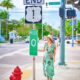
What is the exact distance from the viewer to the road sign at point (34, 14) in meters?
11.1

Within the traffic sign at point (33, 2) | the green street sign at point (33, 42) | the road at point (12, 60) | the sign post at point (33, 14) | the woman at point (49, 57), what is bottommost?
the road at point (12, 60)

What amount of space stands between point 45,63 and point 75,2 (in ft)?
29.5

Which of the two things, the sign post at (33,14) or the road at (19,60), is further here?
the road at (19,60)

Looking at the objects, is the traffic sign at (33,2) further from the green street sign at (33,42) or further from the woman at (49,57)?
the woman at (49,57)

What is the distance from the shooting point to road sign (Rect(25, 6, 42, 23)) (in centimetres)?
1107

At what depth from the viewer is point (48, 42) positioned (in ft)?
40.3

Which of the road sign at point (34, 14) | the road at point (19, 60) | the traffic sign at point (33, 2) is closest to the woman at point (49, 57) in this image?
the road sign at point (34, 14)

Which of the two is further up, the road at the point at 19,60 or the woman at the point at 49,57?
the woman at the point at 49,57

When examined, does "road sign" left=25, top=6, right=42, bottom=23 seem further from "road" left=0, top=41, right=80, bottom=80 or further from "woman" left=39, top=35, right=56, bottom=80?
"road" left=0, top=41, right=80, bottom=80

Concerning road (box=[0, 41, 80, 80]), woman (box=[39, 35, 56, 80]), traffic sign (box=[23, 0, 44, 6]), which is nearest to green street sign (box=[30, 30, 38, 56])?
traffic sign (box=[23, 0, 44, 6])

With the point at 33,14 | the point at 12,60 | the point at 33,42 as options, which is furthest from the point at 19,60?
the point at 33,42

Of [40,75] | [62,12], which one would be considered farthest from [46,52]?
[62,12]

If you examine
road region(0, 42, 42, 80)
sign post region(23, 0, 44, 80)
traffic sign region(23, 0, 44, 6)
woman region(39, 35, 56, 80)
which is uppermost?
traffic sign region(23, 0, 44, 6)

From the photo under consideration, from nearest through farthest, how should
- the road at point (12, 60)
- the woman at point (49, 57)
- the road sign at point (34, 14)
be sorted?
the road sign at point (34, 14), the woman at point (49, 57), the road at point (12, 60)
